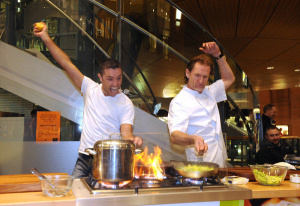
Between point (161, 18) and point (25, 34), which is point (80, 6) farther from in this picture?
point (161, 18)

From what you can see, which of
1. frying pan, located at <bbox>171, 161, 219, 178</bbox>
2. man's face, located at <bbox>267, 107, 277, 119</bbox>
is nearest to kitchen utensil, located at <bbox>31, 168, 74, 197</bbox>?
frying pan, located at <bbox>171, 161, 219, 178</bbox>

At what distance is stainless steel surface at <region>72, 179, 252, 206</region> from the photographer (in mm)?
1123

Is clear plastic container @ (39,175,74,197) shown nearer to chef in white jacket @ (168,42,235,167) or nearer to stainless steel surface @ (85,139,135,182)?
stainless steel surface @ (85,139,135,182)

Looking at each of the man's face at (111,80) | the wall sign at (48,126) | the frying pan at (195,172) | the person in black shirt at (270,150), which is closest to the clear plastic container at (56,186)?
the frying pan at (195,172)

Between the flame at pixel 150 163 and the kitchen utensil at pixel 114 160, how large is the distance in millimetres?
129

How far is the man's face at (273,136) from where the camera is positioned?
4043 millimetres

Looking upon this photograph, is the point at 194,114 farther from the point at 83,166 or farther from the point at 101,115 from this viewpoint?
the point at 83,166

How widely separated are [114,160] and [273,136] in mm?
3379

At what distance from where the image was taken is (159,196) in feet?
3.87

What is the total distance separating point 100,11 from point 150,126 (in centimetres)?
134

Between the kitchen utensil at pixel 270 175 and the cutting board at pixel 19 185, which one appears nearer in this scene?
the cutting board at pixel 19 185

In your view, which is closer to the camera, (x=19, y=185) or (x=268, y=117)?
(x=19, y=185)

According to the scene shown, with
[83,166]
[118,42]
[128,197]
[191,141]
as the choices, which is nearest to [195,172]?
[191,141]

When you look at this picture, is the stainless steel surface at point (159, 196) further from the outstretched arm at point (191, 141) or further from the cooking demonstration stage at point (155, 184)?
the outstretched arm at point (191, 141)
